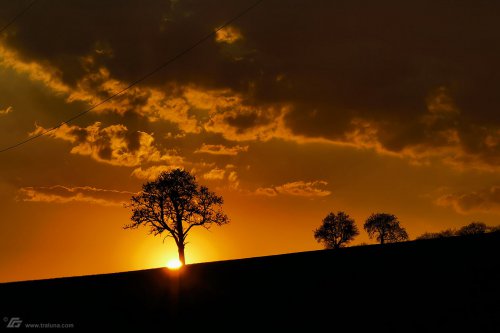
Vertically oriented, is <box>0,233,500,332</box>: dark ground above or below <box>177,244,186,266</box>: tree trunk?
below

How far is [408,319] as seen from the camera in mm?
8172

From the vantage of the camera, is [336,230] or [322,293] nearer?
→ [322,293]

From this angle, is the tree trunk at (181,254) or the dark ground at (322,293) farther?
the tree trunk at (181,254)

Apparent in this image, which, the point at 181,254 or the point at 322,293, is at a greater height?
the point at 181,254

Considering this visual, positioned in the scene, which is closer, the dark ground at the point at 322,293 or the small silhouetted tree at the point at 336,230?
the dark ground at the point at 322,293

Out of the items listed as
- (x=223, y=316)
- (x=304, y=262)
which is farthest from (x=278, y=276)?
(x=223, y=316)

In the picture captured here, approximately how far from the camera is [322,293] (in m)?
9.47

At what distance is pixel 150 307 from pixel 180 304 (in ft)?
3.43

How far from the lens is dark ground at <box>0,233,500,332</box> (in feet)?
26.4

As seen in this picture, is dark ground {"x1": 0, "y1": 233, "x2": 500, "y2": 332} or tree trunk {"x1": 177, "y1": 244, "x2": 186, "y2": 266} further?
tree trunk {"x1": 177, "y1": 244, "x2": 186, "y2": 266}

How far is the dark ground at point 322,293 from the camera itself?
804 centimetres

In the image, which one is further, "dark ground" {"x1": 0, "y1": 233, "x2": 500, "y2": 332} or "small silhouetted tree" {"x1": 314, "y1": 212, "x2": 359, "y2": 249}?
"small silhouetted tree" {"x1": 314, "y1": 212, "x2": 359, "y2": 249}

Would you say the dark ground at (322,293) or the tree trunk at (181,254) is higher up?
the tree trunk at (181,254)

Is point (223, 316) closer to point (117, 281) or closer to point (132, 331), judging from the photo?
point (132, 331)
